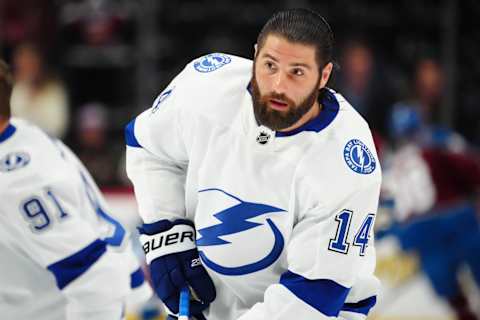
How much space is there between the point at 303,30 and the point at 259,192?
0.40 meters

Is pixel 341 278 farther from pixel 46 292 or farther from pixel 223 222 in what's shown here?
pixel 46 292

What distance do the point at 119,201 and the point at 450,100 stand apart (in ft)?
5.90

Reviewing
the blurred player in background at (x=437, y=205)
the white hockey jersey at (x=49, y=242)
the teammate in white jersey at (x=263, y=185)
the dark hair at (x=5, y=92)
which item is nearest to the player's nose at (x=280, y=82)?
the teammate in white jersey at (x=263, y=185)

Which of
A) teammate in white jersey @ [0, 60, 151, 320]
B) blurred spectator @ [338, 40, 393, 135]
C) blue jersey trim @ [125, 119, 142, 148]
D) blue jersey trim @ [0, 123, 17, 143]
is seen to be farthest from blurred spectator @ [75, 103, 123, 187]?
blue jersey trim @ [125, 119, 142, 148]

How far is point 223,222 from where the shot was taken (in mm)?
2654

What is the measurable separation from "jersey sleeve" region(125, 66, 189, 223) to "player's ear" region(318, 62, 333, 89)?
365 millimetres

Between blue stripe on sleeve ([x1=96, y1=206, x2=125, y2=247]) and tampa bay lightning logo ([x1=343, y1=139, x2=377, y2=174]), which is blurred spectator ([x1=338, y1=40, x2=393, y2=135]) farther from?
tampa bay lightning logo ([x1=343, y1=139, x2=377, y2=174])

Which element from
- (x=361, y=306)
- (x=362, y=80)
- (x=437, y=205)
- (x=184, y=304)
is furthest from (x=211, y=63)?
(x=437, y=205)

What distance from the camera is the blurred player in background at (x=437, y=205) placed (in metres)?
5.93

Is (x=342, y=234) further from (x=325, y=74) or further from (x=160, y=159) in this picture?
(x=160, y=159)

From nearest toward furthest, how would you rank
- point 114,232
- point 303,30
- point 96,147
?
point 303,30
point 114,232
point 96,147

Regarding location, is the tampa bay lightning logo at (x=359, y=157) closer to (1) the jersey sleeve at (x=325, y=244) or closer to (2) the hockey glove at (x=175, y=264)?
(1) the jersey sleeve at (x=325, y=244)

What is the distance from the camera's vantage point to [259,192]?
260 centimetres

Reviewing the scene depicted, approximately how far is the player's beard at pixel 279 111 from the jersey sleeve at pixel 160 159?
25 cm
